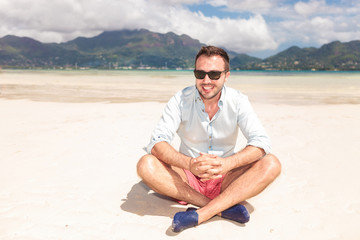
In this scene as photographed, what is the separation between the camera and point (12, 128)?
767 cm

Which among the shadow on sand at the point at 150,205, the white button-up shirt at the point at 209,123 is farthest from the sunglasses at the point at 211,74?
the shadow on sand at the point at 150,205

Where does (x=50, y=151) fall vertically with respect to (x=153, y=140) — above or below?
below

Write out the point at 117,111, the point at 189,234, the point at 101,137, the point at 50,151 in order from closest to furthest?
the point at 189,234, the point at 50,151, the point at 101,137, the point at 117,111

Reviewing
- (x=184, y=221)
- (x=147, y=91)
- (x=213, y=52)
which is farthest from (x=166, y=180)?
(x=147, y=91)

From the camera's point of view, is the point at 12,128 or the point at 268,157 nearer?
the point at 268,157

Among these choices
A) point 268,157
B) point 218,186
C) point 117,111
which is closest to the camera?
point 268,157

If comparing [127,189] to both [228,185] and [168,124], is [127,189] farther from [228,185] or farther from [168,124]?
[228,185]

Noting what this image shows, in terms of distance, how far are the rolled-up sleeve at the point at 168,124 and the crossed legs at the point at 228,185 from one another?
264mm

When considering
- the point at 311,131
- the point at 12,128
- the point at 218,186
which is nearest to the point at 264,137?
the point at 218,186

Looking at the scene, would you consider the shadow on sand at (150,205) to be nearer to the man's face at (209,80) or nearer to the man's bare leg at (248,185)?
the man's bare leg at (248,185)

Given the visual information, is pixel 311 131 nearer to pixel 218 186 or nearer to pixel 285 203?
pixel 285 203

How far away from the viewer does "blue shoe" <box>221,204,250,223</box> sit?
307cm

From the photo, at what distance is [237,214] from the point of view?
3.11 m

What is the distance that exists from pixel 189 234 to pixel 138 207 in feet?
3.11
